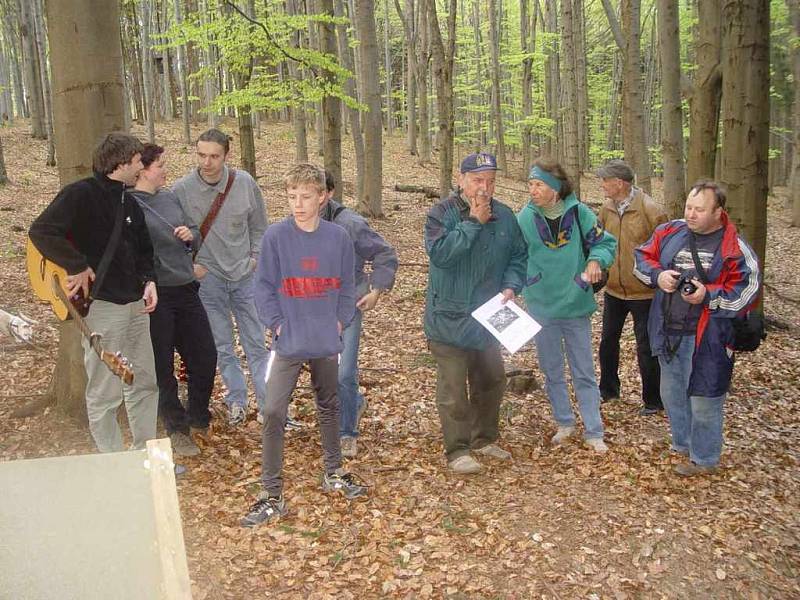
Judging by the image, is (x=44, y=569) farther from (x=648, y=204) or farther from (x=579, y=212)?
(x=648, y=204)

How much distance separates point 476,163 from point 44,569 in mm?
3422

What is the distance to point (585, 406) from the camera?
5258 mm

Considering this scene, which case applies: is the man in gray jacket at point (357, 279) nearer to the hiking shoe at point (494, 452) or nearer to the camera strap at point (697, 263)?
the hiking shoe at point (494, 452)

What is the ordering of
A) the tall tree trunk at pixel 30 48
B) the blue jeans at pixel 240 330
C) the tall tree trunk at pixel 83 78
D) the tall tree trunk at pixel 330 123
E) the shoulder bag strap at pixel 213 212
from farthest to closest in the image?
the tall tree trunk at pixel 30 48 < the tall tree trunk at pixel 330 123 < the blue jeans at pixel 240 330 < the shoulder bag strap at pixel 213 212 < the tall tree trunk at pixel 83 78

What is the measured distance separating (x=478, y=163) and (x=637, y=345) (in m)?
2.63

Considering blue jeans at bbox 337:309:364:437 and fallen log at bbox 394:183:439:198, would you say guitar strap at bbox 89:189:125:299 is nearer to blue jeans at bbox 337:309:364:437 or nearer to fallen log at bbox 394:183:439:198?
blue jeans at bbox 337:309:364:437

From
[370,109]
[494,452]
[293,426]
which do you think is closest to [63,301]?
[293,426]

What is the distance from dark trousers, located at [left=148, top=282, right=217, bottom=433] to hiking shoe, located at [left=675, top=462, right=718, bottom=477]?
11.9 feet

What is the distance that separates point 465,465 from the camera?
15.7ft

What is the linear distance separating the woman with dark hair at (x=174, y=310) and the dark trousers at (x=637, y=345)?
3602 millimetres

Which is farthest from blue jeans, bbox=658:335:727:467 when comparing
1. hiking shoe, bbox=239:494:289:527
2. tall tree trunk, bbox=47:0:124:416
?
→ tall tree trunk, bbox=47:0:124:416

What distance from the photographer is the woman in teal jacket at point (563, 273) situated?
4.93 m

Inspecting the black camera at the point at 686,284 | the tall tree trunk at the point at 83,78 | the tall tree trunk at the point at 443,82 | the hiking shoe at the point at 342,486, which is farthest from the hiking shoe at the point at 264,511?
the tall tree trunk at the point at 443,82

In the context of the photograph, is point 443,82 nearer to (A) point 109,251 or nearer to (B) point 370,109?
(B) point 370,109
